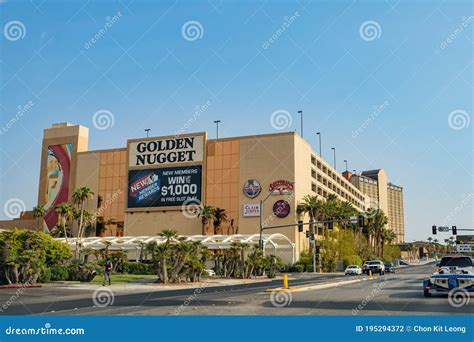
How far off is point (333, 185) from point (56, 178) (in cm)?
5688

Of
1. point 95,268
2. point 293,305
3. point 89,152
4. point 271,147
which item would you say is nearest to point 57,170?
point 89,152

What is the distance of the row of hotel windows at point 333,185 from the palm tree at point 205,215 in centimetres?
2162

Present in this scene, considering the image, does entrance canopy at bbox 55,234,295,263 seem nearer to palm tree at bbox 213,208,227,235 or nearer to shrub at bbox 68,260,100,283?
palm tree at bbox 213,208,227,235

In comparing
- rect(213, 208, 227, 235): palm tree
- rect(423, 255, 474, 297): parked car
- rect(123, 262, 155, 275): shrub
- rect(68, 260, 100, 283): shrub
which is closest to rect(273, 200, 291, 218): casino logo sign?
rect(213, 208, 227, 235): palm tree

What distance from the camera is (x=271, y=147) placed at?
8094 centimetres

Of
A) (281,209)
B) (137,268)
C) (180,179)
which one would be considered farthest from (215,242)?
(180,179)

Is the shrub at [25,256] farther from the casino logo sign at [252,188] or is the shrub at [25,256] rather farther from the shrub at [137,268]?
the casino logo sign at [252,188]

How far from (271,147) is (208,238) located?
22530 millimetres

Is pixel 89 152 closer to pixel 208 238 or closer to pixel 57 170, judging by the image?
pixel 57 170

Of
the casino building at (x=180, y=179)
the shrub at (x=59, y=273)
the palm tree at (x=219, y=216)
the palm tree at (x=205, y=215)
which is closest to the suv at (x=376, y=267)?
the casino building at (x=180, y=179)

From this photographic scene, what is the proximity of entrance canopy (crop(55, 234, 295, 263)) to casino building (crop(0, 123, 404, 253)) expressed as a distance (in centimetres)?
319

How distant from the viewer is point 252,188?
80.3 meters

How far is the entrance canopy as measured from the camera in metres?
63.5

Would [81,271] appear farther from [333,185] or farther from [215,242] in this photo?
[333,185]
